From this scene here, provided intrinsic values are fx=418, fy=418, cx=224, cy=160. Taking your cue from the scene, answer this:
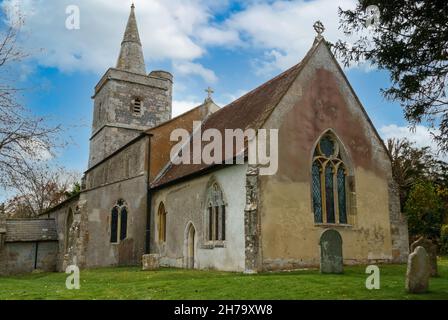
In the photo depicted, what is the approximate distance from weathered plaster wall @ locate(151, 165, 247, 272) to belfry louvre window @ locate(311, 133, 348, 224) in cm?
315

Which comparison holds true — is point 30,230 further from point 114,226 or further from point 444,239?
point 444,239

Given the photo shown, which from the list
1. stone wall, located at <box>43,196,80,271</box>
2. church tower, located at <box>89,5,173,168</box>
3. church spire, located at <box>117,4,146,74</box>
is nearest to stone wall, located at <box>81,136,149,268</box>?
stone wall, located at <box>43,196,80,271</box>

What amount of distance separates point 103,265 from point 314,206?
10791 millimetres

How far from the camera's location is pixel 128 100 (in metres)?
33.8

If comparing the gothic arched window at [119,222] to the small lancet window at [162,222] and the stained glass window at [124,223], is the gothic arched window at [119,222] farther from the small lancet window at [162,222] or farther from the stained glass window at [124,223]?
the small lancet window at [162,222]

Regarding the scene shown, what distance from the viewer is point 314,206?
16.7 m

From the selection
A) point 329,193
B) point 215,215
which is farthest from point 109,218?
point 329,193

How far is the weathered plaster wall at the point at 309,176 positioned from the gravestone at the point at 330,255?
6.76 feet

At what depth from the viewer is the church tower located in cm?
3272

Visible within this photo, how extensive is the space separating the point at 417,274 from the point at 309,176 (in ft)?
24.8

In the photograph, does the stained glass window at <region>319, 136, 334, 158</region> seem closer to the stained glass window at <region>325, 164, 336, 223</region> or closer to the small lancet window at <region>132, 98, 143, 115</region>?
the stained glass window at <region>325, 164, 336, 223</region>

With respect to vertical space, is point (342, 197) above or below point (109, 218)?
above

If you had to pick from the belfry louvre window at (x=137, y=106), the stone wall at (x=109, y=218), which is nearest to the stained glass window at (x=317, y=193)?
the stone wall at (x=109, y=218)

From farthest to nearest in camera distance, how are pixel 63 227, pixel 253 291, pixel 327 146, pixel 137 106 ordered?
pixel 137 106
pixel 63 227
pixel 327 146
pixel 253 291
